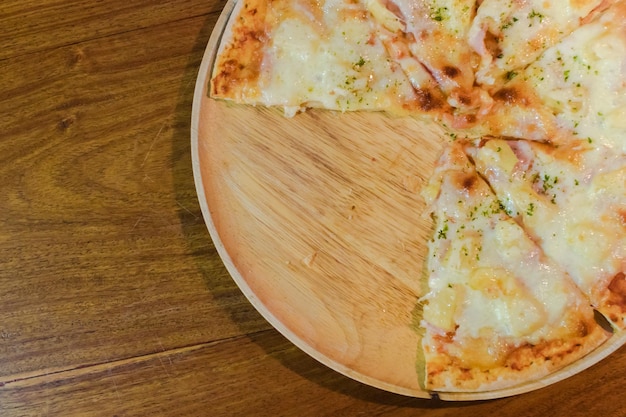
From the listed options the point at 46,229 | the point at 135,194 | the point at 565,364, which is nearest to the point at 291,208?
Result: the point at 135,194

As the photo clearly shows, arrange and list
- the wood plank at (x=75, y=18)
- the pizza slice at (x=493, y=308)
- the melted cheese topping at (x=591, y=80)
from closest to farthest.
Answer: the pizza slice at (x=493, y=308)
the melted cheese topping at (x=591, y=80)
the wood plank at (x=75, y=18)

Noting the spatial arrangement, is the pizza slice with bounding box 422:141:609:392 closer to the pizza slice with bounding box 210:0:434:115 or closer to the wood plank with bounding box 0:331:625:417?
the wood plank with bounding box 0:331:625:417

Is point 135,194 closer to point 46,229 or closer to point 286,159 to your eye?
point 46,229

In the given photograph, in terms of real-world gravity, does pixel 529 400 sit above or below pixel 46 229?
above

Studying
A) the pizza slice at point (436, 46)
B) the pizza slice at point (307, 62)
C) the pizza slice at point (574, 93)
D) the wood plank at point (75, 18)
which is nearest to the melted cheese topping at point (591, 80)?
the pizza slice at point (574, 93)

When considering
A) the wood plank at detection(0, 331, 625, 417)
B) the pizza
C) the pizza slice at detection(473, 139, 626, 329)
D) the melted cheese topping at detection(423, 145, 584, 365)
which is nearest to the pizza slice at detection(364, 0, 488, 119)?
the pizza

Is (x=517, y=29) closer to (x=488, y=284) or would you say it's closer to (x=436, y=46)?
(x=436, y=46)

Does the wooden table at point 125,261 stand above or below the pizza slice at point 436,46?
below

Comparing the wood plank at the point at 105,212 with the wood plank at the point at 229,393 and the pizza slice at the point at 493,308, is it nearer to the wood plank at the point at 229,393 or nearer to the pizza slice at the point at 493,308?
the wood plank at the point at 229,393
